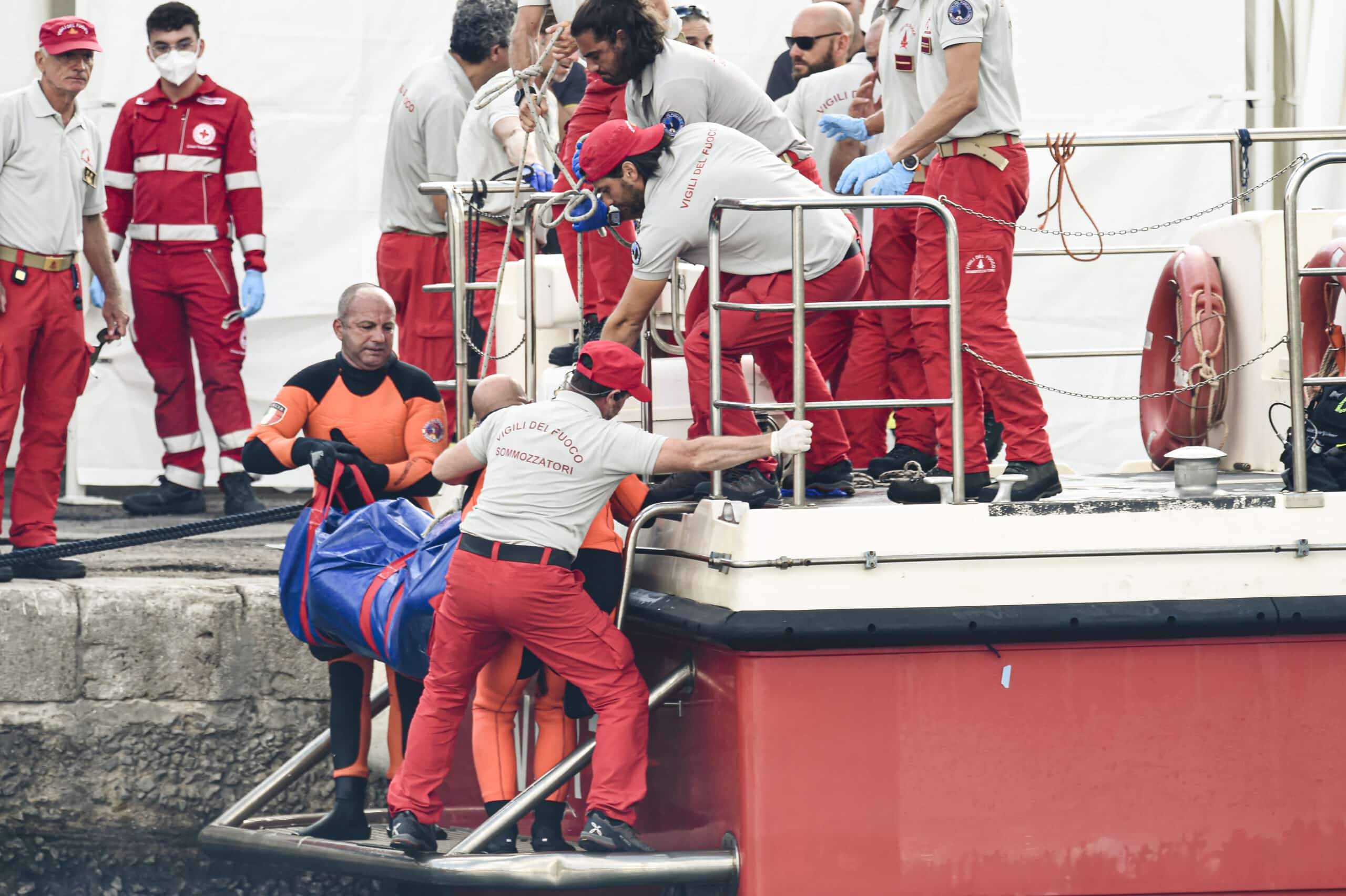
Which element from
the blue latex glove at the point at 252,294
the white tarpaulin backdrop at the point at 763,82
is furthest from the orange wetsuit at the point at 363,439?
the white tarpaulin backdrop at the point at 763,82

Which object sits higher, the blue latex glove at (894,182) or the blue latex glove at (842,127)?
the blue latex glove at (842,127)

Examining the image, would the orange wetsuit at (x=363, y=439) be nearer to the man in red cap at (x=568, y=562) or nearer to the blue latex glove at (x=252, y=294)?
the man in red cap at (x=568, y=562)

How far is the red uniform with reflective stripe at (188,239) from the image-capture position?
25.1ft

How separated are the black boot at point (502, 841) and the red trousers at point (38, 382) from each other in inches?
89.6

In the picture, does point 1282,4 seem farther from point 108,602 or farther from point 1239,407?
point 108,602

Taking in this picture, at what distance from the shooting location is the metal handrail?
4617 millimetres

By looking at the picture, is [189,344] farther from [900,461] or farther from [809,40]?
[900,461]

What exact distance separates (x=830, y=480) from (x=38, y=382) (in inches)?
115

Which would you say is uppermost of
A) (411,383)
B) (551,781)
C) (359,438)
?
(411,383)

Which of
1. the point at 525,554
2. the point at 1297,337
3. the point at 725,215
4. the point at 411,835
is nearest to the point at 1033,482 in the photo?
the point at 1297,337

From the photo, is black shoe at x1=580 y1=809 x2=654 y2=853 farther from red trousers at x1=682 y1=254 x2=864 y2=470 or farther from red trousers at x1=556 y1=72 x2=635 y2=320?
red trousers at x1=556 y1=72 x2=635 y2=320

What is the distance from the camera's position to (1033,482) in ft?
15.7

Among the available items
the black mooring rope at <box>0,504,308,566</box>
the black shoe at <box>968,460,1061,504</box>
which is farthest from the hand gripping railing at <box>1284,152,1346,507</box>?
the black mooring rope at <box>0,504,308,566</box>

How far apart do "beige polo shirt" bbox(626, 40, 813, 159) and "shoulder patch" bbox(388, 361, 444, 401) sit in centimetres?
103
